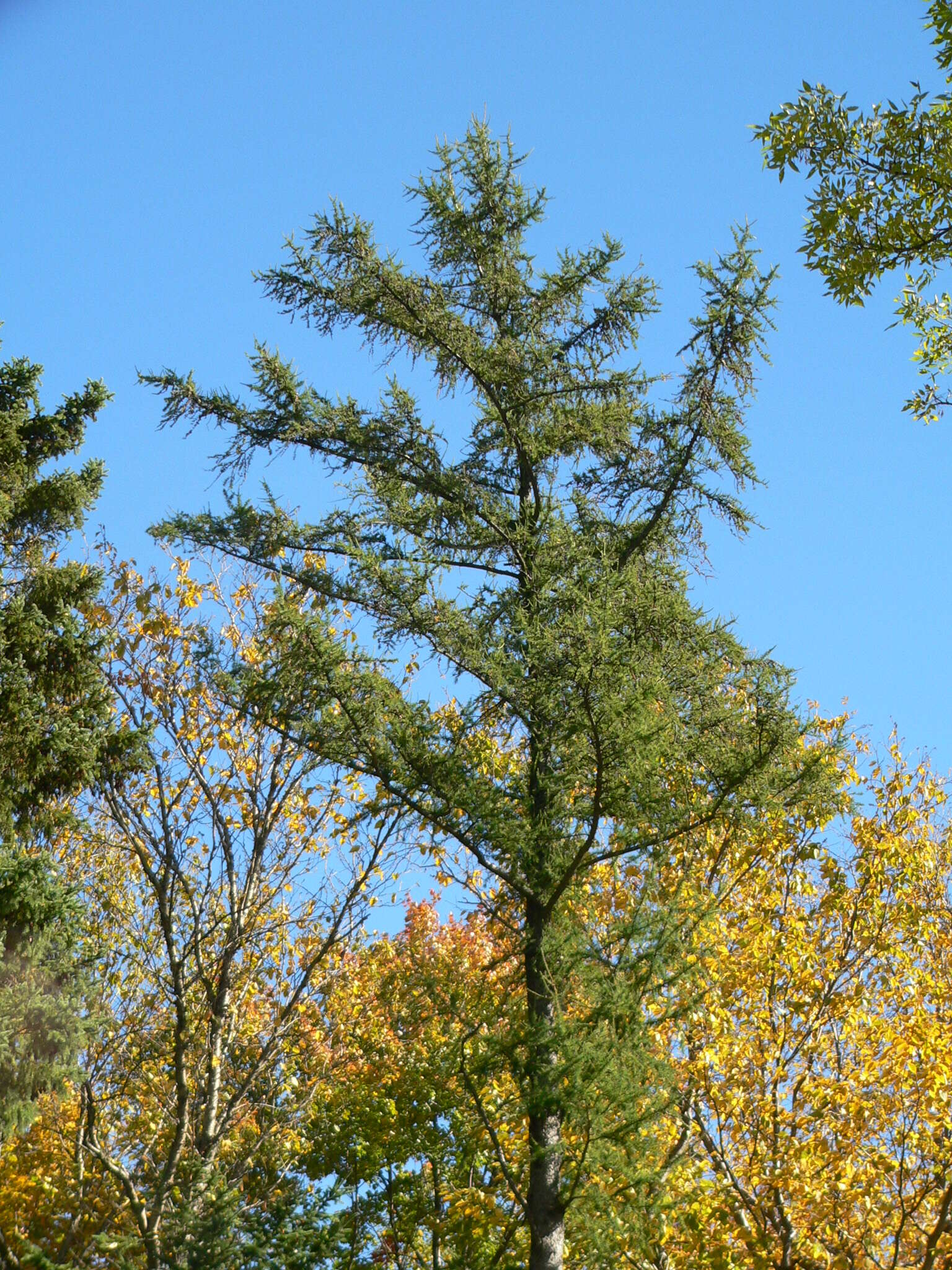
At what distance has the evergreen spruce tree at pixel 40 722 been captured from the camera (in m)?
9.09

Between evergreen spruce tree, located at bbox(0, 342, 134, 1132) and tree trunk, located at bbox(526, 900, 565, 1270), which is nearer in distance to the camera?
tree trunk, located at bbox(526, 900, 565, 1270)

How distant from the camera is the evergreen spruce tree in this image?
9094 mm

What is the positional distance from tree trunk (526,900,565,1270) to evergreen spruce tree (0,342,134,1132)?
4.17m

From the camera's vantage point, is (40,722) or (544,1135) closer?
(544,1135)

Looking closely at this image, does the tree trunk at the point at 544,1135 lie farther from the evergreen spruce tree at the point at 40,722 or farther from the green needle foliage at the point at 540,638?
the evergreen spruce tree at the point at 40,722

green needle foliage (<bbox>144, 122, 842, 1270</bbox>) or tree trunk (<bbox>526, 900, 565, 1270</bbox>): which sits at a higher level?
green needle foliage (<bbox>144, 122, 842, 1270</bbox>)

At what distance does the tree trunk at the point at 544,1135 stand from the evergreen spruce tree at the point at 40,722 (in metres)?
4.17

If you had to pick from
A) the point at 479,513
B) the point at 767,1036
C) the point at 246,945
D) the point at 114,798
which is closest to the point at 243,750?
the point at 114,798

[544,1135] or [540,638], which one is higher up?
[540,638]

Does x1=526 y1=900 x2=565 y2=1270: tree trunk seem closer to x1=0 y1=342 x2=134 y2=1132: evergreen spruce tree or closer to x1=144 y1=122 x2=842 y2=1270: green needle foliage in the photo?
x1=144 y1=122 x2=842 y2=1270: green needle foliage

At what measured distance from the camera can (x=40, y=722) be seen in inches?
388

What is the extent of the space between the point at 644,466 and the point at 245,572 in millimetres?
4681

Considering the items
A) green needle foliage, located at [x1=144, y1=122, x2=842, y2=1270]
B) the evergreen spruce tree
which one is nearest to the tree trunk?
green needle foliage, located at [x1=144, y1=122, x2=842, y2=1270]

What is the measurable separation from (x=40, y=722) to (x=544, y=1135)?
5.87 meters
